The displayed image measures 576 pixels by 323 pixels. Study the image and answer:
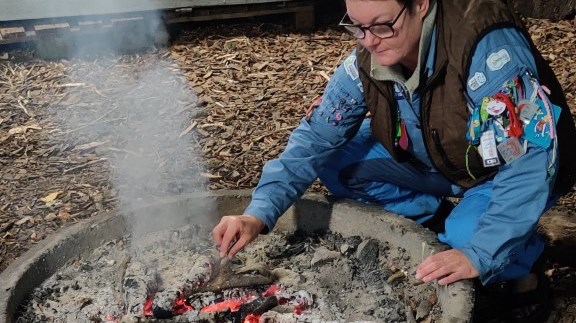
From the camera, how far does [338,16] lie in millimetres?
6539

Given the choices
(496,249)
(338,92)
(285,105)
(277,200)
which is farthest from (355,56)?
(285,105)

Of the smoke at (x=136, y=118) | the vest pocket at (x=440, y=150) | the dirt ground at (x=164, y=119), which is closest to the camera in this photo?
the vest pocket at (x=440, y=150)

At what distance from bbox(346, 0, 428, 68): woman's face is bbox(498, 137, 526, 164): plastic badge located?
0.43 meters

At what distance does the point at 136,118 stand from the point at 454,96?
292 cm

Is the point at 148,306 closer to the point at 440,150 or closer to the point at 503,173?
the point at 440,150

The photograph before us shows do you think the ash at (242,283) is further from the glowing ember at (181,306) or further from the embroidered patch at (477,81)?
the embroidered patch at (477,81)

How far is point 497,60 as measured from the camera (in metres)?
2.58

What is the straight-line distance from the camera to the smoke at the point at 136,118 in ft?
14.3

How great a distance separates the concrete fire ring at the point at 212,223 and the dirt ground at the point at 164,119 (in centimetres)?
48

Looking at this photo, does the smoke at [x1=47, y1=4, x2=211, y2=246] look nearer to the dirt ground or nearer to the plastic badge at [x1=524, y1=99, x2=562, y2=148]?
the dirt ground

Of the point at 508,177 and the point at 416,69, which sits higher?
the point at 416,69

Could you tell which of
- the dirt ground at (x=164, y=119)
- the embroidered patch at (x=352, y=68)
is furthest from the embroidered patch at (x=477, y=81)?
the dirt ground at (x=164, y=119)

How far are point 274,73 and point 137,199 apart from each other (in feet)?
5.87

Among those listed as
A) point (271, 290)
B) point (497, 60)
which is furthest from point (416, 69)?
point (271, 290)
